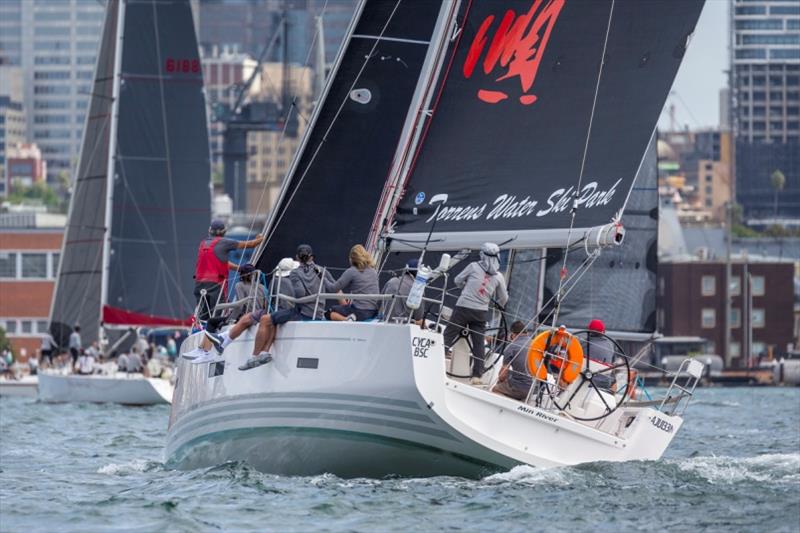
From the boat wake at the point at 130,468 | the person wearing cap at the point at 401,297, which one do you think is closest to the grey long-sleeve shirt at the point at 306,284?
the person wearing cap at the point at 401,297

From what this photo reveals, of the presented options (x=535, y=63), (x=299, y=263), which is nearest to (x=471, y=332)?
(x=299, y=263)

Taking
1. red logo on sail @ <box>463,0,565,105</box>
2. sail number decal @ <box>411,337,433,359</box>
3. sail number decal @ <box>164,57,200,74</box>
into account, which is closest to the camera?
sail number decal @ <box>411,337,433,359</box>

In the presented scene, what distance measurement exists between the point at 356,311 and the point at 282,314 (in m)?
0.75

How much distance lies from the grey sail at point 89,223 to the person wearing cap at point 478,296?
28.8m

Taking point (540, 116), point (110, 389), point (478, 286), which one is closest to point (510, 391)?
point (478, 286)

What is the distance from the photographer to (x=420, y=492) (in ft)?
51.5

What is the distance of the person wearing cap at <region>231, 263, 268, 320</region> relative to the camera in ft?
58.1

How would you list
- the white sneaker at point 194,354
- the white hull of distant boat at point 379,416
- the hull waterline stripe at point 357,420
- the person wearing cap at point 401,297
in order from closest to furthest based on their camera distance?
the white hull of distant boat at point 379,416 < the hull waterline stripe at point 357,420 < the person wearing cap at point 401,297 < the white sneaker at point 194,354

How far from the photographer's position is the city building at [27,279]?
89938 mm

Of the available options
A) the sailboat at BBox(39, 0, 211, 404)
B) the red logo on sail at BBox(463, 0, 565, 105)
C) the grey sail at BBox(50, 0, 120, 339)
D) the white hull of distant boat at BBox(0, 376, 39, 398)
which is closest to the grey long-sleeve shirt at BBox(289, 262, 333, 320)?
the red logo on sail at BBox(463, 0, 565, 105)

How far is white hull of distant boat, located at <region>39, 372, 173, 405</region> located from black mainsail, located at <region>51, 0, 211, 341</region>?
11.1ft

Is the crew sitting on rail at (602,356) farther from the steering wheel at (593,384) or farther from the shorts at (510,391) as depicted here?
the shorts at (510,391)

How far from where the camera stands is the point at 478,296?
17125 millimetres

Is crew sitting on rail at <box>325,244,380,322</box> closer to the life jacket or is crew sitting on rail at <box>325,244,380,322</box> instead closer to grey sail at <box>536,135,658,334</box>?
the life jacket
